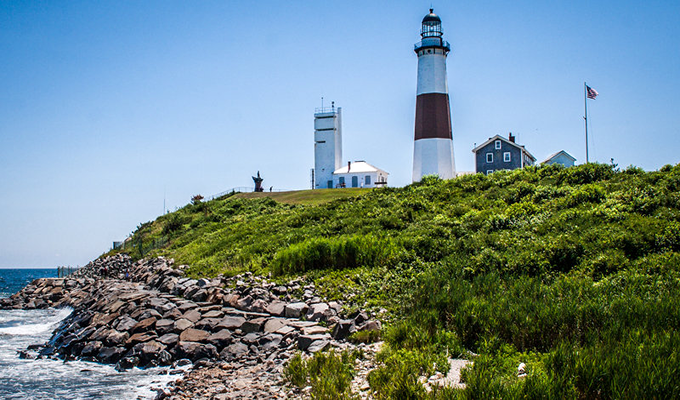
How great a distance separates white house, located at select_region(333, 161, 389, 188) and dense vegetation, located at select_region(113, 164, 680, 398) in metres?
35.7

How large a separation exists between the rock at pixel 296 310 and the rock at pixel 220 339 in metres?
1.70

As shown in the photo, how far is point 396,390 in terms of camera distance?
7582 mm

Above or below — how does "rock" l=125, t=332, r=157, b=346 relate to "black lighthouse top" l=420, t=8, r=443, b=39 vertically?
below

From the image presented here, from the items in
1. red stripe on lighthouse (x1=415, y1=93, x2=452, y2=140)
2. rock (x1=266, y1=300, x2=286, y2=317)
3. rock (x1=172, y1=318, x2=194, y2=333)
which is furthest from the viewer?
red stripe on lighthouse (x1=415, y1=93, x2=452, y2=140)

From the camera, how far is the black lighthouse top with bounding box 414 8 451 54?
48000mm

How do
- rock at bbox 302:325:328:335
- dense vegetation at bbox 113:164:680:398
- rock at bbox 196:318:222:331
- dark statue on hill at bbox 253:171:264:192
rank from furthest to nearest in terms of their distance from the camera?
dark statue on hill at bbox 253:171:264:192 < rock at bbox 196:318:222:331 < rock at bbox 302:325:328:335 < dense vegetation at bbox 113:164:680:398

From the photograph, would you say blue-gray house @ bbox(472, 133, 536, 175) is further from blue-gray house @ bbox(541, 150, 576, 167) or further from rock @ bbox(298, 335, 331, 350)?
rock @ bbox(298, 335, 331, 350)

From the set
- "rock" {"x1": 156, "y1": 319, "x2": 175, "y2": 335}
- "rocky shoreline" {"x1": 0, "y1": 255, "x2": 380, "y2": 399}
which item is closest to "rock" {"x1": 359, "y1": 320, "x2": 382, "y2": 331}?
"rocky shoreline" {"x1": 0, "y1": 255, "x2": 380, "y2": 399}

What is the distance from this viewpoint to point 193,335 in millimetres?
13156

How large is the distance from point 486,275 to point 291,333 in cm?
501

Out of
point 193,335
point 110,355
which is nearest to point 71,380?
point 110,355

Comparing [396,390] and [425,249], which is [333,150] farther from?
[396,390]

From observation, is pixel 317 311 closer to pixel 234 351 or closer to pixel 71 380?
pixel 234 351

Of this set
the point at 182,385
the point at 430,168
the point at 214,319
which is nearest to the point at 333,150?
the point at 430,168
